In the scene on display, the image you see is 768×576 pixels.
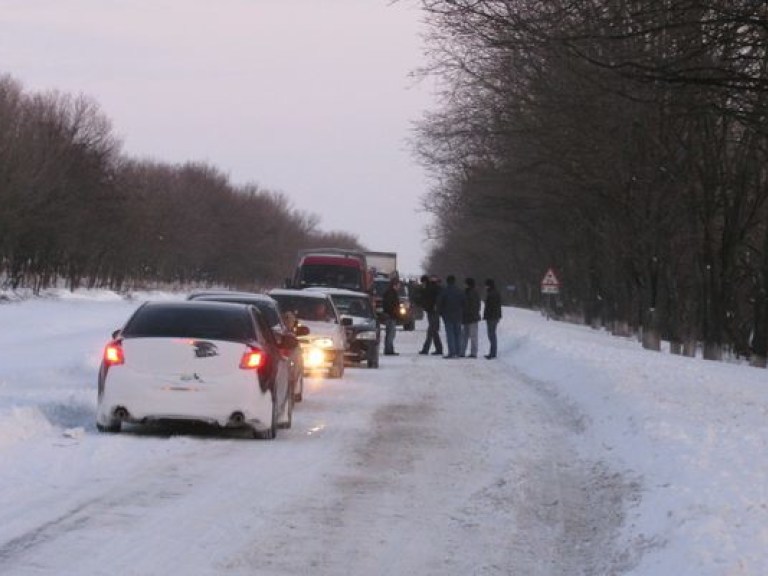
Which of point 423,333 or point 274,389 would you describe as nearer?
point 274,389

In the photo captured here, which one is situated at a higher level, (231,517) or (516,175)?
(516,175)

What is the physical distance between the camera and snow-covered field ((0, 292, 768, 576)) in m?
8.31

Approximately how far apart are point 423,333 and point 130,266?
63.7 metres

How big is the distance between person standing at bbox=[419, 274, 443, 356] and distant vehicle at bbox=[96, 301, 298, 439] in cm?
1987

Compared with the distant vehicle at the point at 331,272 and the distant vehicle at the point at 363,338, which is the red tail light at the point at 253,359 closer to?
the distant vehicle at the point at 363,338

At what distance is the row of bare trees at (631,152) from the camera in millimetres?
17922

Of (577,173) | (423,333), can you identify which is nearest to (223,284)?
(423,333)

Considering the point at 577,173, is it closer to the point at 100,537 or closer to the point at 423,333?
the point at 423,333

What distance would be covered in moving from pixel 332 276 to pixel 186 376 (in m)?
25.1

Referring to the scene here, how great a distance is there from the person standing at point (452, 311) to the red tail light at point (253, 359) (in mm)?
18749

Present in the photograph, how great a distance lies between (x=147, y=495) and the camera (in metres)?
10.4

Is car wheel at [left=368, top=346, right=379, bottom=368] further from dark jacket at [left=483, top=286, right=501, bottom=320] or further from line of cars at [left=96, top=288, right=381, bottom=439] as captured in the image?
line of cars at [left=96, top=288, right=381, bottom=439]

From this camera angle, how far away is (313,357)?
975 inches

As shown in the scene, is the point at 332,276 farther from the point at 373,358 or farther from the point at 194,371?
the point at 194,371
